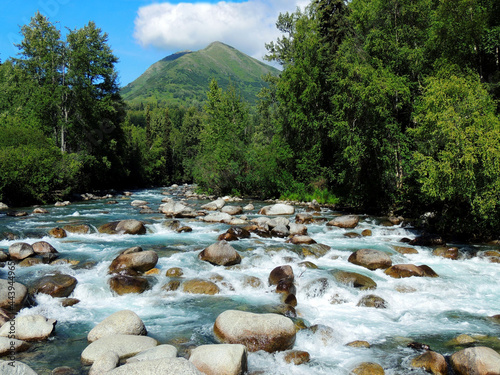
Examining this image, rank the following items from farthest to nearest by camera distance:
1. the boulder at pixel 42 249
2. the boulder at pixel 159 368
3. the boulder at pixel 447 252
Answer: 1. the boulder at pixel 447 252
2. the boulder at pixel 42 249
3. the boulder at pixel 159 368

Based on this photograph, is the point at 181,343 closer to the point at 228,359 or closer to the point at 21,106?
the point at 228,359

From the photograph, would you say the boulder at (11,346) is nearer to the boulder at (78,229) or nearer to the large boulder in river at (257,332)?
the large boulder in river at (257,332)

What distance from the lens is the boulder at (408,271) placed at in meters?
12.0

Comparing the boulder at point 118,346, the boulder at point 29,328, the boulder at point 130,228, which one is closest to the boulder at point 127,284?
the boulder at point 29,328

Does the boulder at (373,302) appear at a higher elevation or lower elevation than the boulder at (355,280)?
lower

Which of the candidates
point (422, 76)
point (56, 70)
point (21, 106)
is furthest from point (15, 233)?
point (21, 106)

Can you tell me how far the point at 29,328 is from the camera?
787 centimetres

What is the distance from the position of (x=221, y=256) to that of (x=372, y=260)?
5469mm

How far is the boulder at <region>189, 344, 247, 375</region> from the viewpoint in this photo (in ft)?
20.8

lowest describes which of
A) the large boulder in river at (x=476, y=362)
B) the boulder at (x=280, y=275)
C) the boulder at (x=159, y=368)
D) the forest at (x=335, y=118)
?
the large boulder in river at (x=476, y=362)

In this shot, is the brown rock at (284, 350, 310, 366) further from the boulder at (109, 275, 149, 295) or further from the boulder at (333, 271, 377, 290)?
the boulder at (109, 275, 149, 295)

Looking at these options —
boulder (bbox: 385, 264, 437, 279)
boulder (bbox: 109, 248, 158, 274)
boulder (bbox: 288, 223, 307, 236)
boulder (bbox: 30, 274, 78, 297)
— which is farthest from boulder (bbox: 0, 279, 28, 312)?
boulder (bbox: 288, 223, 307, 236)

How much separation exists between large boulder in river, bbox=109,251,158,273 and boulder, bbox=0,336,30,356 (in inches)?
178

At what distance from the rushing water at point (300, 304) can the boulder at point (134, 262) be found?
44 centimetres
